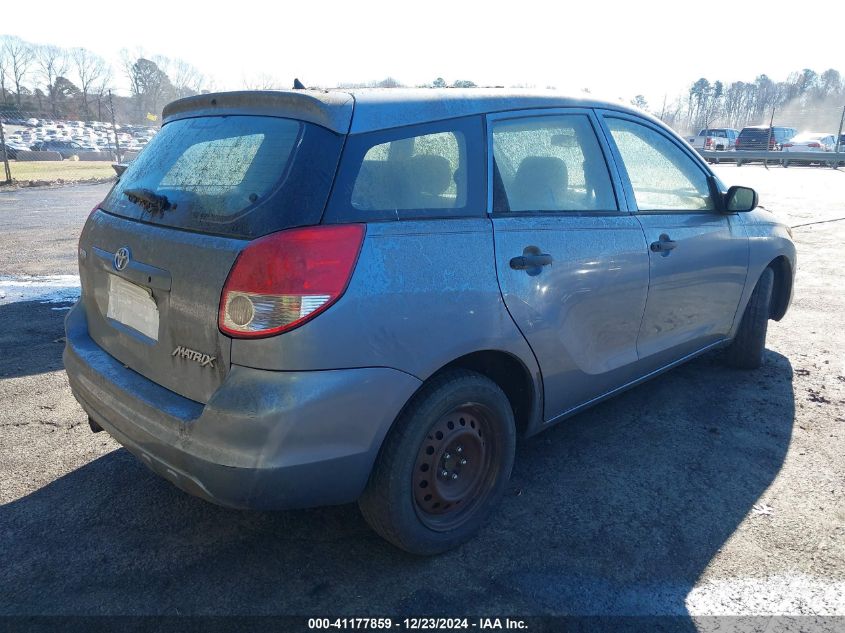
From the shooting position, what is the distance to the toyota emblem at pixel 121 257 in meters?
2.43

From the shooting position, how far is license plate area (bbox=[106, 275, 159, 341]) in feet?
7.69

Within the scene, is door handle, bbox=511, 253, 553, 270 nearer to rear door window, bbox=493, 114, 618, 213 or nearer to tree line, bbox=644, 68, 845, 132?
rear door window, bbox=493, 114, 618, 213

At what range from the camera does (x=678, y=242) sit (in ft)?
11.2

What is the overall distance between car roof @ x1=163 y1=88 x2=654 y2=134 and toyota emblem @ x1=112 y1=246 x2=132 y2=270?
67 cm

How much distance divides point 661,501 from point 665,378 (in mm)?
1676

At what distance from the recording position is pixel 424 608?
2264 millimetres

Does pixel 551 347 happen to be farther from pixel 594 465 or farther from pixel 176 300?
pixel 176 300

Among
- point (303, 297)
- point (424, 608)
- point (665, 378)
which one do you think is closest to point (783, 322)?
point (665, 378)

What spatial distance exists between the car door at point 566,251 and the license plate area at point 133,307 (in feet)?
4.31

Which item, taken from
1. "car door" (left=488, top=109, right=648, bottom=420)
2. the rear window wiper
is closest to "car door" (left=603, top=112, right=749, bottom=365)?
"car door" (left=488, top=109, right=648, bottom=420)

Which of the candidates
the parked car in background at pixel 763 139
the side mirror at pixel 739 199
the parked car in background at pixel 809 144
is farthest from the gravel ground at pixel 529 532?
the parked car in background at pixel 763 139

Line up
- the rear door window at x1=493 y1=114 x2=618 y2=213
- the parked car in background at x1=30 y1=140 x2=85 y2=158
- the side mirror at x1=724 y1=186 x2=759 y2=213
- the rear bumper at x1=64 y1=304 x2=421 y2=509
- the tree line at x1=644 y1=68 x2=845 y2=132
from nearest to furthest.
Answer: the rear bumper at x1=64 y1=304 x2=421 y2=509
the rear door window at x1=493 y1=114 x2=618 y2=213
the side mirror at x1=724 y1=186 x2=759 y2=213
the parked car in background at x1=30 y1=140 x2=85 y2=158
the tree line at x1=644 y1=68 x2=845 y2=132

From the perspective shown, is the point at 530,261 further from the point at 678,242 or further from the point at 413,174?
the point at 678,242

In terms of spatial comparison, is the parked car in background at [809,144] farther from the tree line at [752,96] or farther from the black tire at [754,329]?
the tree line at [752,96]
